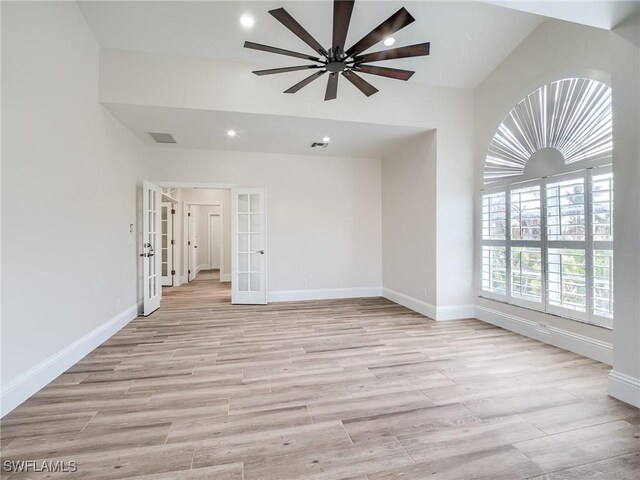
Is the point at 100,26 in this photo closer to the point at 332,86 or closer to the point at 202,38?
the point at 202,38

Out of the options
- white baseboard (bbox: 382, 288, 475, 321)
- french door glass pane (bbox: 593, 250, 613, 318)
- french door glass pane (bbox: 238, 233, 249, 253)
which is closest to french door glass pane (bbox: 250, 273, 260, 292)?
french door glass pane (bbox: 238, 233, 249, 253)

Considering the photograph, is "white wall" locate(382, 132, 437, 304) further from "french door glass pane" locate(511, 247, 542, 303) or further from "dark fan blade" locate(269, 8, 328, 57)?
"dark fan blade" locate(269, 8, 328, 57)

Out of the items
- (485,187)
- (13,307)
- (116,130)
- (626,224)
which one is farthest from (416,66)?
(13,307)

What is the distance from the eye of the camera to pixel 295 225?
5844 mm

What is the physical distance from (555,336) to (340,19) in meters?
3.92

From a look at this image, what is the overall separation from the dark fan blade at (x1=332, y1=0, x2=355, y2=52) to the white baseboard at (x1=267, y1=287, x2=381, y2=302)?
14.0 feet

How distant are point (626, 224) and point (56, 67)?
195 inches

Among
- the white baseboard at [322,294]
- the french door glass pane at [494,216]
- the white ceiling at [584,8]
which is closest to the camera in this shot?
the white ceiling at [584,8]

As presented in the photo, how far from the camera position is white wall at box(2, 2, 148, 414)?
2.17 m

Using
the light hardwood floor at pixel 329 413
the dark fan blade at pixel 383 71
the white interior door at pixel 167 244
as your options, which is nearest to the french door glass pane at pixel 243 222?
the light hardwood floor at pixel 329 413

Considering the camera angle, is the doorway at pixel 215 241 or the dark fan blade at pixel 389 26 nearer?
the dark fan blade at pixel 389 26

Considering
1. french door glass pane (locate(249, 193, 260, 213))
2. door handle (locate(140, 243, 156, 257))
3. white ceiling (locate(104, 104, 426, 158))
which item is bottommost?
door handle (locate(140, 243, 156, 257))

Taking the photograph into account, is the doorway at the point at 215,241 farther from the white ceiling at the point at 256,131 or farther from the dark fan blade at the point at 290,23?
the dark fan blade at the point at 290,23

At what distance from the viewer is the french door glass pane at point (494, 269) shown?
405cm
